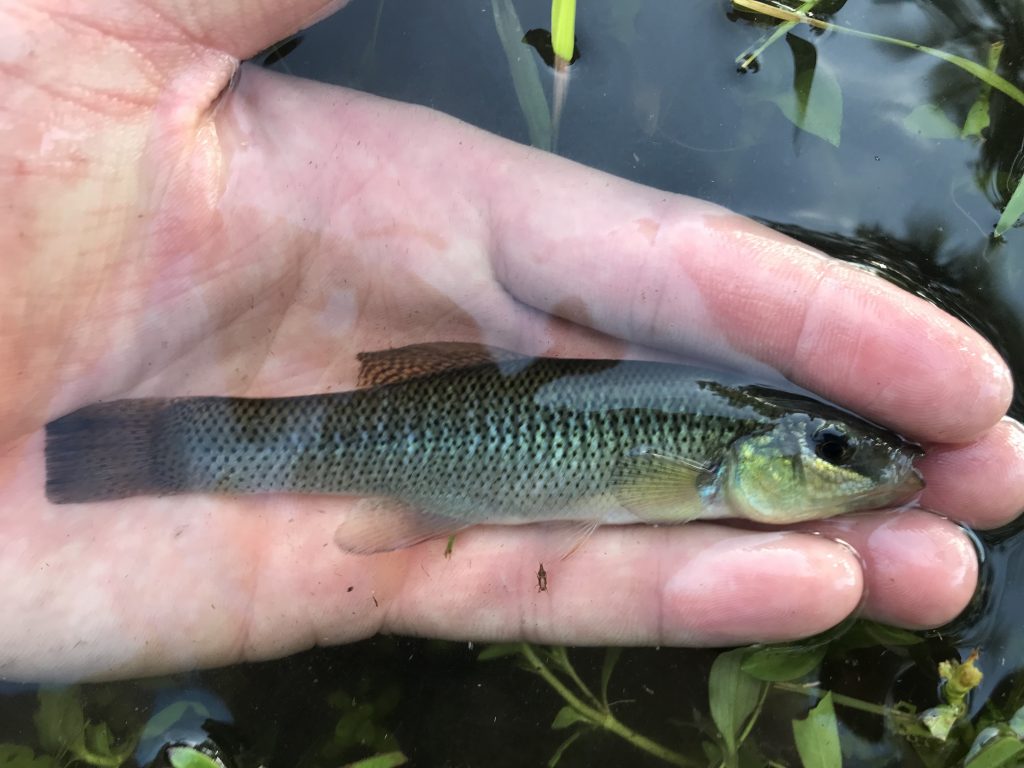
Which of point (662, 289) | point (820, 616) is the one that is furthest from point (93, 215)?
point (820, 616)

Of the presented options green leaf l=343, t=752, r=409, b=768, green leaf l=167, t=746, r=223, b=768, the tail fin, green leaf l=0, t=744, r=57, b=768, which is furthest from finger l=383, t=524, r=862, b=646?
green leaf l=0, t=744, r=57, b=768

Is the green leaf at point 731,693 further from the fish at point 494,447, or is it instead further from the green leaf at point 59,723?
the green leaf at point 59,723

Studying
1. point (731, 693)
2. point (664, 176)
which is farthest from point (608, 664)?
point (664, 176)

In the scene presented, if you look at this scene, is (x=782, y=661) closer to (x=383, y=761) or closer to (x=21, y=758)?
(x=383, y=761)

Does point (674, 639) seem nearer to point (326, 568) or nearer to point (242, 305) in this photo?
point (326, 568)

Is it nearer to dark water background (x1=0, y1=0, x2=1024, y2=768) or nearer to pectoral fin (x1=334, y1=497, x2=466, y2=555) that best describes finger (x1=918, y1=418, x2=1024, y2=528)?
dark water background (x1=0, y1=0, x2=1024, y2=768)
